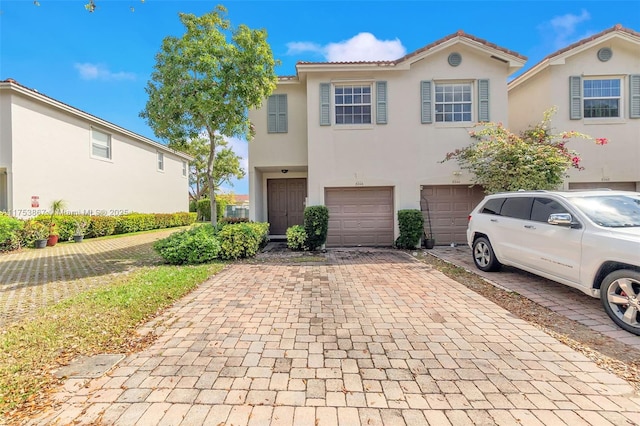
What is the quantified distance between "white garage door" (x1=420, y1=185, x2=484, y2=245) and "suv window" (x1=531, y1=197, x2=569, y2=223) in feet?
16.3

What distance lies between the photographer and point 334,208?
10.7 m

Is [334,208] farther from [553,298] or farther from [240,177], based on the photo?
[240,177]

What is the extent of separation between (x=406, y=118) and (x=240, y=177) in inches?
1005

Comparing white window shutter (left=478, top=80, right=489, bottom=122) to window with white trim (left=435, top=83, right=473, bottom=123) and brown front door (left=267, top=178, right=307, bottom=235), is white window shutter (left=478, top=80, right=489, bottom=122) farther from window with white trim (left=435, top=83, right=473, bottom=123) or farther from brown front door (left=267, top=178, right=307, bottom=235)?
brown front door (left=267, top=178, right=307, bottom=235)

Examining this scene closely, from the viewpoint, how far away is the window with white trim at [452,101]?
1043 centimetres

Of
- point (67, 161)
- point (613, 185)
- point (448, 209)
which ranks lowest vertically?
point (448, 209)

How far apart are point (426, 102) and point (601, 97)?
19.8ft

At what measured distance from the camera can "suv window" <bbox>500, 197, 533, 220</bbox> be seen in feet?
18.9

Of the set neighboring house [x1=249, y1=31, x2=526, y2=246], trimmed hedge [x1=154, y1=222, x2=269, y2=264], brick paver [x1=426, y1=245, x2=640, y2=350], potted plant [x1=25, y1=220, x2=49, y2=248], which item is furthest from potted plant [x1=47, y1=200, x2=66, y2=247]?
brick paver [x1=426, y1=245, x2=640, y2=350]

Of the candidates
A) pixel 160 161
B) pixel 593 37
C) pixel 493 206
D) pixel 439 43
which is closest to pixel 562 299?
pixel 493 206

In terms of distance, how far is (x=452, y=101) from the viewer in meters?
10.4

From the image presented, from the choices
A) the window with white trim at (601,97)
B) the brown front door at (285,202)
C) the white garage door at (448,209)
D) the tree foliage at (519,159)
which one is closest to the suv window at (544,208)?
the tree foliage at (519,159)

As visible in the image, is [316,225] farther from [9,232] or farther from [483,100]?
[9,232]

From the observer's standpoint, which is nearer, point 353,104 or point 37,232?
point 353,104
